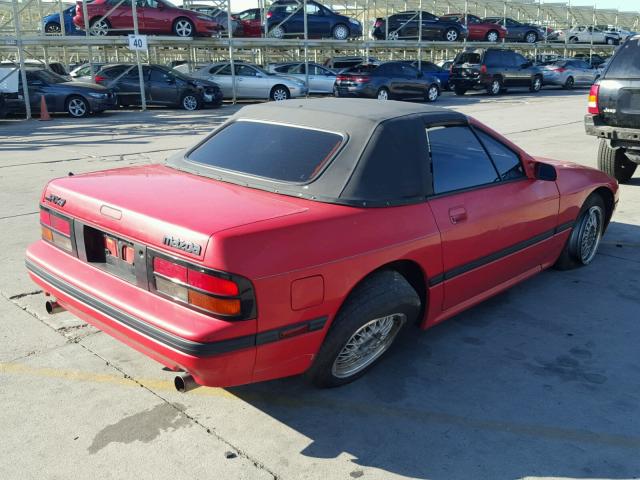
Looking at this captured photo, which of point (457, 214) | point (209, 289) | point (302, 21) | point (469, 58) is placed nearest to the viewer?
point (209, 289)

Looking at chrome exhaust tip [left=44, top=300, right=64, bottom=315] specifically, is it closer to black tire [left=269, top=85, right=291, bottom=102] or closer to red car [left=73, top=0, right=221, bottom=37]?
black tire [left=269, top=85, right=291, bottom=102]

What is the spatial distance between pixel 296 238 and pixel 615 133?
19.8 feet

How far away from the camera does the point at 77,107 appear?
57.6 ft

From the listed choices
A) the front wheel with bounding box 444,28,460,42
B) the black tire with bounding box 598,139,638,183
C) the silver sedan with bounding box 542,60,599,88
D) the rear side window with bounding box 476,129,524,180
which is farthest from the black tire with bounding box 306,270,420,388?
the silver sedan with bounding box 542,60,599,88

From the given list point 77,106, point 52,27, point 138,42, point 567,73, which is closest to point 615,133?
point 77,106

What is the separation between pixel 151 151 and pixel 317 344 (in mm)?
9348

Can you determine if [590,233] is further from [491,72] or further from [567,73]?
[567,73]

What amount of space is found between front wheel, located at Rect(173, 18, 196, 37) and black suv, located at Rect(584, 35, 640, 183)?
16408 millimetres

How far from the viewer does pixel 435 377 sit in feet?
11.8

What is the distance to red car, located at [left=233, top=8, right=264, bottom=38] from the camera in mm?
24609

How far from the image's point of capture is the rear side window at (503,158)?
13.8 feet

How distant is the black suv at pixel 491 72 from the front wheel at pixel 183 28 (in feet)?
37.4

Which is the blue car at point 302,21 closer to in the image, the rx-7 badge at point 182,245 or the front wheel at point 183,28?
the front wheel at point 183,28

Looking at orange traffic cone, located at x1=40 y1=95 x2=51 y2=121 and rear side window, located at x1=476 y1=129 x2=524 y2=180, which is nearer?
rear side window, located at x1=476 y1=129 x2=524 y2=180
